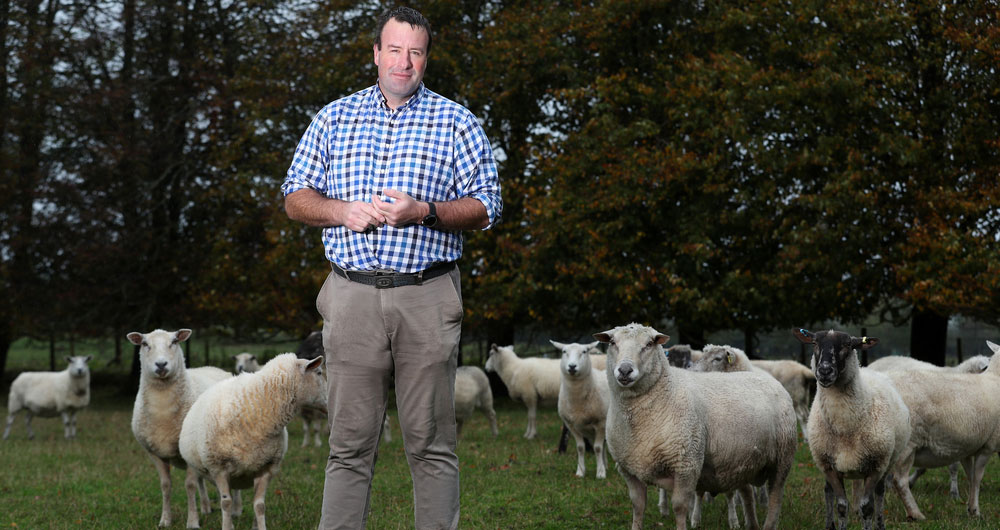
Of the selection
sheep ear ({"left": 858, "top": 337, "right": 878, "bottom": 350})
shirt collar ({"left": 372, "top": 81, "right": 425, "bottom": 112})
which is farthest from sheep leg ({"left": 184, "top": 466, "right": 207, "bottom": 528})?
sheep ear ({"left": 858, "top": 337, "right": 878, "bottom": 350})

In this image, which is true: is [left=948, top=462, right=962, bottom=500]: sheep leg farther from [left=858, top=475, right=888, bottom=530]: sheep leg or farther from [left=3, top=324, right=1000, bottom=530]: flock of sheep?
[left=858, top=475, right=888, bottom=530]: sheep leg

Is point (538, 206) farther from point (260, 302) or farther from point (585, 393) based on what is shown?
point (585, 393)

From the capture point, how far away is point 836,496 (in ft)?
24.3

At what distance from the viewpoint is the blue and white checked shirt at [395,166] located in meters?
3.94

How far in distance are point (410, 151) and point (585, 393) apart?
320 inches

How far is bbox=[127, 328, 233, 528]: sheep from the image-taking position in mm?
8617

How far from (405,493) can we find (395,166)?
628 centimetres

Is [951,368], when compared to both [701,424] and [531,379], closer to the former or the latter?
[701,424]

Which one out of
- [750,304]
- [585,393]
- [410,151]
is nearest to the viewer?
[410,151]

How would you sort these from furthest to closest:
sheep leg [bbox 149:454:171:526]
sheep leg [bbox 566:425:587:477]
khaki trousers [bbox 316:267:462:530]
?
sheep leg [bbox 566:425:587:477] < sheep leg [bbox 149:454:171:526] < khaki trousers [bbox 316:267:462:530]

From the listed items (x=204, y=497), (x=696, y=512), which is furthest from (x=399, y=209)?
(x=204, y=497)

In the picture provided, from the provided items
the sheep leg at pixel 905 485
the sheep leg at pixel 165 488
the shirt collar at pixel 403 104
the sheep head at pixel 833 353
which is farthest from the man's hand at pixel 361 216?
the sheep leg at pixel 905 485

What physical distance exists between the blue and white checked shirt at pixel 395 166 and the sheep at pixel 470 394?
10505 mm

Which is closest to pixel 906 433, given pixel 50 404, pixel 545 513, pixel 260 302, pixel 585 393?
pixel 545 513
